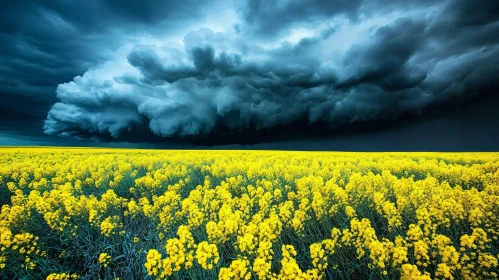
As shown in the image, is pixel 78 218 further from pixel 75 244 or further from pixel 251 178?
pixel 251 178

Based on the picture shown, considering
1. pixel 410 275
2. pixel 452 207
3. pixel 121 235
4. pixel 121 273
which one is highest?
pixel 452 207

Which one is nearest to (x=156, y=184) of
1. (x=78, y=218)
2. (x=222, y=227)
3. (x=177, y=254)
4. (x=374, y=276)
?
(x=78, y=218)

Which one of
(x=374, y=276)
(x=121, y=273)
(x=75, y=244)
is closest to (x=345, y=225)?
(x=374, y=276)

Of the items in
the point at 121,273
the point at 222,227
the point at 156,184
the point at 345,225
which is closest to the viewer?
the point at 222,227

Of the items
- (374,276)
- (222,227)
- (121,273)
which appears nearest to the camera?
(374,276)

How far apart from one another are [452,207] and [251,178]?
307 inches

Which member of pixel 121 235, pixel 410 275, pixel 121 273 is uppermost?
pixel 410 275

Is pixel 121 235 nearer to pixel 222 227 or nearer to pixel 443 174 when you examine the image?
pixel 222 227

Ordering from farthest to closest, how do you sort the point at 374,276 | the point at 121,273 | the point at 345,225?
the point at 345,225
the point at 121,273
the point at 374,276

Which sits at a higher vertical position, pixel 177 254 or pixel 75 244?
pixel 177 254

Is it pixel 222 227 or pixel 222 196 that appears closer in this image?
pixel 222 227

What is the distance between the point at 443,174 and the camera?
1129cm

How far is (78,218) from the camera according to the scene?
7.54 m

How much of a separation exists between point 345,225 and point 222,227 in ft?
10.6
